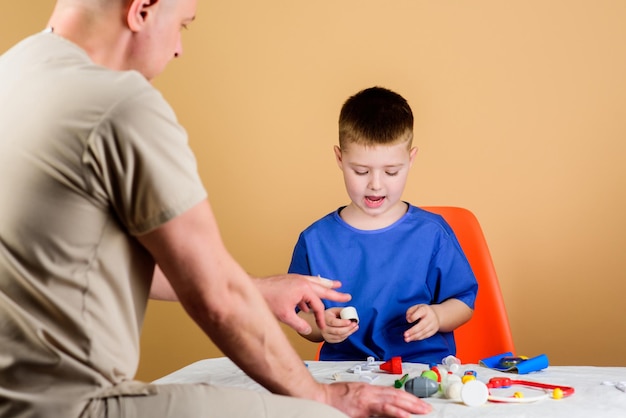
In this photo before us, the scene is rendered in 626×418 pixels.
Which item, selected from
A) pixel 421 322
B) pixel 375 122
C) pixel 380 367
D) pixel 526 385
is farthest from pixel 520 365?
pixel 375 122

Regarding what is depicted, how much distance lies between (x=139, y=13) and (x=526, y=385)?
850 mm

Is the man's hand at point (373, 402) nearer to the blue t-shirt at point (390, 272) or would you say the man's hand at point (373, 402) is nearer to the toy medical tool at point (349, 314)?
the toy medical tool at point (349, 314)

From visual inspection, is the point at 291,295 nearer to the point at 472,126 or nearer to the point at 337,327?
the point at 337,327

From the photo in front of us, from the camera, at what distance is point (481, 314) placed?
2230 millimetres

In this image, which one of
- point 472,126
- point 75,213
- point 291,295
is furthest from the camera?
point 472,126

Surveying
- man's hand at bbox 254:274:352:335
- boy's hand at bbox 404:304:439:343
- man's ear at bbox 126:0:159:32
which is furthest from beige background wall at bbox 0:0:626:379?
man's ear at bbox 126:0:159:32

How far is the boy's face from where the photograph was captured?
2.13 m

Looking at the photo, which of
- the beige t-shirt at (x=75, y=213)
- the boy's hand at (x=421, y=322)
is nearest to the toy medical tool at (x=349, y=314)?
the boy's hand at (x=421, y=322)

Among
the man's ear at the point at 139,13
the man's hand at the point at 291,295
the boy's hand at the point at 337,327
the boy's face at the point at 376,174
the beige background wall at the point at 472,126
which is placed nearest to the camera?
the man's ear at the point at 139,13

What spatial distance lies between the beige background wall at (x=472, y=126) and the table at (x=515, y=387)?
1.21m

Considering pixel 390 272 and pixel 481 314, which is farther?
pixel 481 314

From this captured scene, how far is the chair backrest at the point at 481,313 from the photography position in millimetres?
2197

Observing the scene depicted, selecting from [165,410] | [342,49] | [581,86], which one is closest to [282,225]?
[342,49]

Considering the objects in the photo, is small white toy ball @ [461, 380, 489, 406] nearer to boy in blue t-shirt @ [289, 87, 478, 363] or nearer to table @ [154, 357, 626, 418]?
table @ [154, 357, 626, 418]
